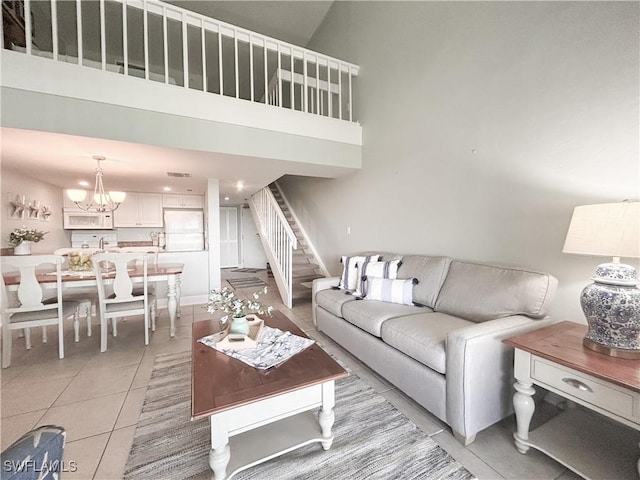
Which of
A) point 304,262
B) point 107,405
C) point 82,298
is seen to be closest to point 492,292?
point 107,405

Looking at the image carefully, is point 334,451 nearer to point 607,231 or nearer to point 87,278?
point 607,231

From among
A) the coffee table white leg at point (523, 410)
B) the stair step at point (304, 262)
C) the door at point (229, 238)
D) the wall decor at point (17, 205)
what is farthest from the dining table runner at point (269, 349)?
the door at point (229, 238)

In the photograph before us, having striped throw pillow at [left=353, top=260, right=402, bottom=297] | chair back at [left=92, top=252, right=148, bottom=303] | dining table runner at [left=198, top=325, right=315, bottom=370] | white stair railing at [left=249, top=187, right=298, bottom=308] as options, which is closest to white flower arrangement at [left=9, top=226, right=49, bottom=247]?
chair back at [left=92, top=252, right=148, bottom=303]

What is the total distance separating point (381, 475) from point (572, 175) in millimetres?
2016

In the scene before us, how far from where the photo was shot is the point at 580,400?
1151 mm

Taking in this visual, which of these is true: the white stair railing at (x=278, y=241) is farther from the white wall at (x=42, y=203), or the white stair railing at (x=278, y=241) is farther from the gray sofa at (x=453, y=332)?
the white wall at (x=42, y=203)

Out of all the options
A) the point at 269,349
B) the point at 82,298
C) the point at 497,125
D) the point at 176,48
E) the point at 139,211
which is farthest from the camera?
the point at 139,211

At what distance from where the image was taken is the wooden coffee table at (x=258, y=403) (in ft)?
3.68

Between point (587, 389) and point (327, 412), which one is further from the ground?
point (587, 389)

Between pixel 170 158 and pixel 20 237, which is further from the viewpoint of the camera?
pixel 20 237

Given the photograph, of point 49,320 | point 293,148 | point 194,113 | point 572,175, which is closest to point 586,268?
point 572,175

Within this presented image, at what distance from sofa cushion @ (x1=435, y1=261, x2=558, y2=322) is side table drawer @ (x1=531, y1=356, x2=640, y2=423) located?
0.48 meters

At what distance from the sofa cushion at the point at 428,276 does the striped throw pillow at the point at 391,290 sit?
52 mm

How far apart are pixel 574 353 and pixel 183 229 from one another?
20.4 ft
